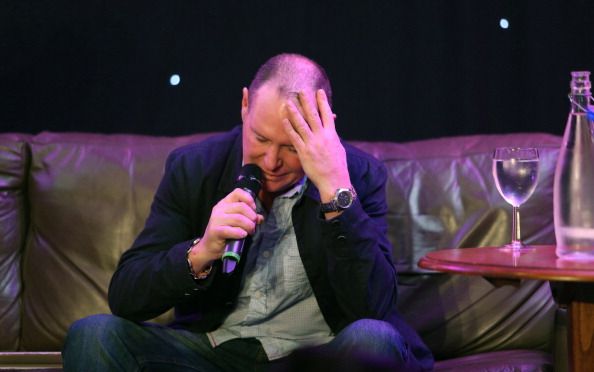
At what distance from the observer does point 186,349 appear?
2053mm

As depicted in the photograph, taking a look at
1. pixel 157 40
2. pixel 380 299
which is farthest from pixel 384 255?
pixel 157 40

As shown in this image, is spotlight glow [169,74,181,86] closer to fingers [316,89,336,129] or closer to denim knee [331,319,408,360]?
fingers [316,89,336,129]

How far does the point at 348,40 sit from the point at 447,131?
465mm

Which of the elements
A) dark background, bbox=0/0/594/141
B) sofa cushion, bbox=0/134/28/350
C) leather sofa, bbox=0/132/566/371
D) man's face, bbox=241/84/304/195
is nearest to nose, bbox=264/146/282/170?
man's face, bbox=241/84/304/195

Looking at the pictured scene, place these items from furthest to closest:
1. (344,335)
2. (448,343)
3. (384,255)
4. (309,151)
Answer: (448,343) → (384,255) → (309,151) → (344,335)

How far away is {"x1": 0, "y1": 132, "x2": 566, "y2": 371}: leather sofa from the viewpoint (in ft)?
8.36

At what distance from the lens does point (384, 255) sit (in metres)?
2.13

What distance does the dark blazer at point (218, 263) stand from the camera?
199 cm

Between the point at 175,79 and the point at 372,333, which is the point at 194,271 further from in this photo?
the point at 175,79

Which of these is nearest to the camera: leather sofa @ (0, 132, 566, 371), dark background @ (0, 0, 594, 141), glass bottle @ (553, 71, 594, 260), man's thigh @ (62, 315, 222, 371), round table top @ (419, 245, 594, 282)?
round table top @ (419, 245, 594, 282)

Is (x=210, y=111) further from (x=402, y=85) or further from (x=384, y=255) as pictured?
(x=384, y=255)

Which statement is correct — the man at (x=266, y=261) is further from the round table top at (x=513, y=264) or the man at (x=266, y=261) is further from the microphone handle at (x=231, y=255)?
the round table top at (x=513, y=264)

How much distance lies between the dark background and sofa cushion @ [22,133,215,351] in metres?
0.53

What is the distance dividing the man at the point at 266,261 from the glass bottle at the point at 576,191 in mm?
394
